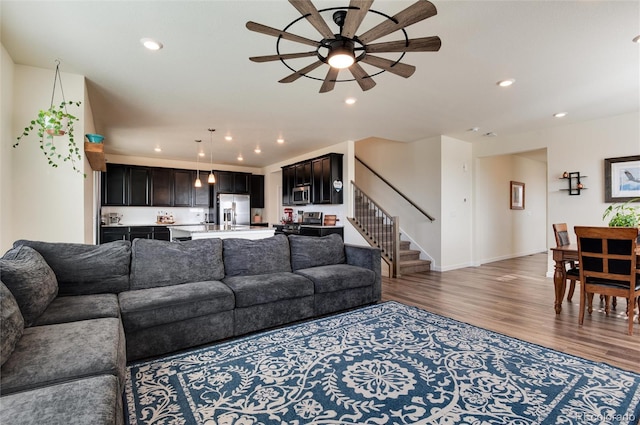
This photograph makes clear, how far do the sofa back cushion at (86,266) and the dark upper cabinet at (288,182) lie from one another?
216 inches

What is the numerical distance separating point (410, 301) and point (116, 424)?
3468 mm

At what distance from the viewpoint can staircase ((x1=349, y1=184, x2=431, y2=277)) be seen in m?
5.78

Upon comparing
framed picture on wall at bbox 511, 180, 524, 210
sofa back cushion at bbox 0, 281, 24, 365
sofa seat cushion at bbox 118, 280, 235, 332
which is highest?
framed picture on wall at bbox 511, 180, 524, 210

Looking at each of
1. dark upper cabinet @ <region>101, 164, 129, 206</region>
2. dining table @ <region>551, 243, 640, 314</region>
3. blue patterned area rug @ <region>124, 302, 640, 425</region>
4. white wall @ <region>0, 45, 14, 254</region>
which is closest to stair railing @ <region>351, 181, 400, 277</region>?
dining table @ <region>551, 243, 640, 314</region>

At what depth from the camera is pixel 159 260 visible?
3.02m

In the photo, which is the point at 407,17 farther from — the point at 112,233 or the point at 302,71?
the point at 112,233

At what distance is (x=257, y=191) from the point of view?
980 centimetres

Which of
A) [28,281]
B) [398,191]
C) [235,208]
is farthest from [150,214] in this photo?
[28,281]

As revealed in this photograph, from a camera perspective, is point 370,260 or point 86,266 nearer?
point 86,266

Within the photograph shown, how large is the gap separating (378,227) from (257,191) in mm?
4498

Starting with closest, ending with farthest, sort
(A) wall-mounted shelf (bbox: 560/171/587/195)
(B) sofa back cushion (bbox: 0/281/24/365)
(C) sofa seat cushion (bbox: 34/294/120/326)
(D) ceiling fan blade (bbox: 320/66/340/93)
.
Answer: (B) sofa back cushion (bbox: 0/281/24/365) < (C) sofa seat cushion (bbox: 34/294/120/326) < (D) ceiling fan blade (bbox: 320/66/340/93) < (A) wall-mounted shelf (bbox: 560/171/587/195)

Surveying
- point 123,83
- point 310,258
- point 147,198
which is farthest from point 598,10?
point 147,198

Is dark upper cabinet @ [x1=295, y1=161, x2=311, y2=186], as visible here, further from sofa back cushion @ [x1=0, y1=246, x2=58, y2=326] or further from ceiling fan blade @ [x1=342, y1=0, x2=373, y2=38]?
sofa back cushion @ [x1=0, y1=246, x2=58, y2=326]

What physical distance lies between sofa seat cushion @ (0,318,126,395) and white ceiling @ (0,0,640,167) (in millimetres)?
2251
